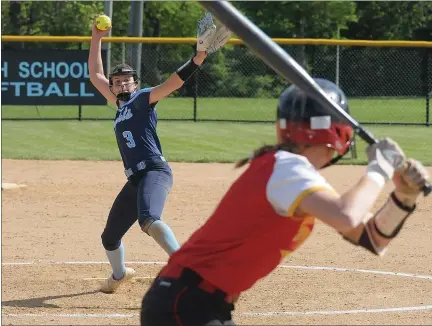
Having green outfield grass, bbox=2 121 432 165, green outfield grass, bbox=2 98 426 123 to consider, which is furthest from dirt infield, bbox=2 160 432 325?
green outfield grass, bbox=2 98 426 123

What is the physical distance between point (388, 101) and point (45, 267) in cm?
1980

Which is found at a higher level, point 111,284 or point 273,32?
point 273,32

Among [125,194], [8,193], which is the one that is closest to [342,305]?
[125,194]

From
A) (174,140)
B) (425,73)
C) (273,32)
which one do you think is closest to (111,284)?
(174,140)

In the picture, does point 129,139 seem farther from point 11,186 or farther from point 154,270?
point 11,186

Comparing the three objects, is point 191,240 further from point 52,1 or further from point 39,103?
point 52,1

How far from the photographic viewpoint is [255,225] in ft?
12.3

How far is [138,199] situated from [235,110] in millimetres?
19223

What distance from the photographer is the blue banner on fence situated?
68.9ft

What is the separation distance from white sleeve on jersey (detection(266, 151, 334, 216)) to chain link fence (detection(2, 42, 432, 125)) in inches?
773

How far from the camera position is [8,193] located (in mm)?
12906

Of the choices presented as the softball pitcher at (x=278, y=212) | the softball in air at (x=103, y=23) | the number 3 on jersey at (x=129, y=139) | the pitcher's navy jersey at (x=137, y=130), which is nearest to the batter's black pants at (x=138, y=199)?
the pitcher's navy jersey at (x=137, y=130)

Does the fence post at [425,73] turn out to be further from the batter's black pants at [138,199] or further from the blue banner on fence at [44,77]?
the batter's black pants at [138,199]

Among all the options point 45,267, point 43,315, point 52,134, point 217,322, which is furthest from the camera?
point 52,134
